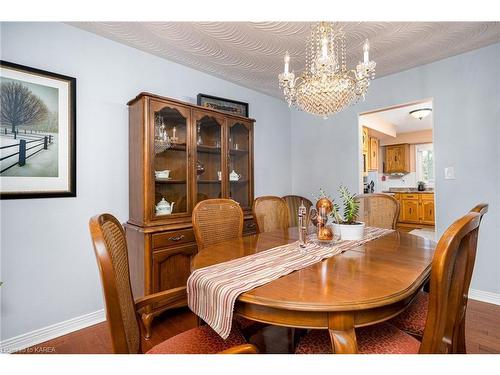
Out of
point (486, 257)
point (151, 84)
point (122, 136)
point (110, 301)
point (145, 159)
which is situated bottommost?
point (486, 257)

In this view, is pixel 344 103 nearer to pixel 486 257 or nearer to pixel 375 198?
pixel 375 198

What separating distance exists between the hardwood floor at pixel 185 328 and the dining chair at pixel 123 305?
2.68ft

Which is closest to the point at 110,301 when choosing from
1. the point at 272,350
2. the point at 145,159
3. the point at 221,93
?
the point at 272,350

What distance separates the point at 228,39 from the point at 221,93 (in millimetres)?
876

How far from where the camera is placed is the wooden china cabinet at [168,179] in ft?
6.62

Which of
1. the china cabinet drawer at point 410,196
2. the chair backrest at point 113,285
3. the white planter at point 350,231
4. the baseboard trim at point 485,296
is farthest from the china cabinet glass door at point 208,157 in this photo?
the china cabinet drawer at point 410,196

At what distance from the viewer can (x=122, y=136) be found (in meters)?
2.25

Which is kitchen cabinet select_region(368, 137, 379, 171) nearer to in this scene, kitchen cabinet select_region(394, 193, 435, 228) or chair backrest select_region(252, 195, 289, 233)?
kitchen cabinet select_region(394, 193, 435, 228)

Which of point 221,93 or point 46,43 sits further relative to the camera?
point 221,93

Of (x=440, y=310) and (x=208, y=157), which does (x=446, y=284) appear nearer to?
(x=440, y=310)

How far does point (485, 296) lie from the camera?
2400mm

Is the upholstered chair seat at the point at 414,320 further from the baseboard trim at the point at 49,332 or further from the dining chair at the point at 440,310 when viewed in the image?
the baseboard trim at the point at 49,332

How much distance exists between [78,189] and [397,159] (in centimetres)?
687

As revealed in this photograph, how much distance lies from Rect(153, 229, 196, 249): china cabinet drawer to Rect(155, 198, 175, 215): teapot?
0.20 metres
